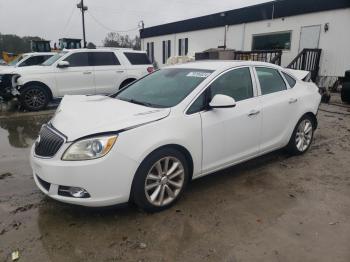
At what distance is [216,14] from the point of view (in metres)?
19.9

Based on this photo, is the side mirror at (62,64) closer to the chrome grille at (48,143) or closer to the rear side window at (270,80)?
the chrome grille at (48,143)

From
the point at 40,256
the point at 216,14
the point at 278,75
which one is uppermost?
the point at 216,14

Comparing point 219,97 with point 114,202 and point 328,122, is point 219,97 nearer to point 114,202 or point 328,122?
point 114,202

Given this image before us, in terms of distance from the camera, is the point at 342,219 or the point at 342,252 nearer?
the point at 342,252

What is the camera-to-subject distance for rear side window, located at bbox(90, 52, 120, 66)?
9.64 metres

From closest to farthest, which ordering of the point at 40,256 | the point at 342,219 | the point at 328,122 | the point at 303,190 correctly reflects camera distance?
1. the point at 40,256
2. the point at 342,219
3. the point at 303,190
4. the point at 328,122

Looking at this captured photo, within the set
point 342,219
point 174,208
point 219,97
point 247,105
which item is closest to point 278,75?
point 247,105

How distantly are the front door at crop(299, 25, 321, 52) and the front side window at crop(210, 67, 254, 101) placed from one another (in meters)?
11.4

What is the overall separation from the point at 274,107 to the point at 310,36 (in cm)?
1148

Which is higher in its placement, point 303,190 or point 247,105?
point 247,105

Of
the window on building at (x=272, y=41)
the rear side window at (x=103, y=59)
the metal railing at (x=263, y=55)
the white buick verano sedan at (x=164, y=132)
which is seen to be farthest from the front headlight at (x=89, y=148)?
the window on building at (x=272, y=41)

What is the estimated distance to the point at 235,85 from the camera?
4.00m

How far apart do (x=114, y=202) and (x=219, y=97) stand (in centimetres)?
161

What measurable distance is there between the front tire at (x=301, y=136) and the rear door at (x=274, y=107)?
0.23 metres
